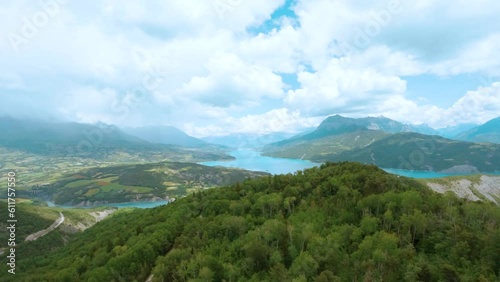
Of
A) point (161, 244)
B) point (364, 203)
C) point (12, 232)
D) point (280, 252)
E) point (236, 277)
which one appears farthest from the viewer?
point (12, 232)

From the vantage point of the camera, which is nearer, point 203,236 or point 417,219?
point 417,219

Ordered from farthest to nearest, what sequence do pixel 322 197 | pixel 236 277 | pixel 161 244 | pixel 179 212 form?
pixel 179 212, pixel 322 197, pixel 161 244, pixel 236 277

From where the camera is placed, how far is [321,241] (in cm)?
6556

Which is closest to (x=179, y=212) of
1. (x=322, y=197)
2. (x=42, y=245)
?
(x=322, y=197)

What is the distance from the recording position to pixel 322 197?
10306 centimetres

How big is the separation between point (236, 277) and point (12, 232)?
155975mm

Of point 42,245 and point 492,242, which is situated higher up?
point 492,242

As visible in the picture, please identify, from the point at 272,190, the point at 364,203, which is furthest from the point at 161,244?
the point at 364,203

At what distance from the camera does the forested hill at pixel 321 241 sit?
56.2 meters

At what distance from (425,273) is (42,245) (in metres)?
191

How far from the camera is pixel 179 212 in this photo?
4594 inches

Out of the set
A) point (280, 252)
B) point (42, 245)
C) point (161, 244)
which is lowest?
point (42, 245)

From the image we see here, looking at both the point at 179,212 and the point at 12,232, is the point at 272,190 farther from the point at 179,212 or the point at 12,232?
the point at 12,232

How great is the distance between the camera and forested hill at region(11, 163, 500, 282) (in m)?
56.2
